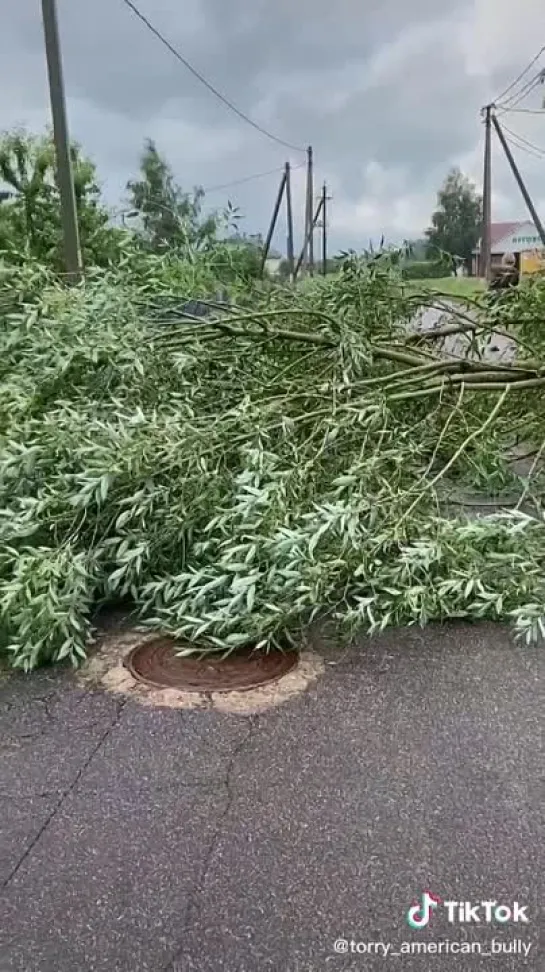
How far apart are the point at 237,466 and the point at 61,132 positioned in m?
4.71

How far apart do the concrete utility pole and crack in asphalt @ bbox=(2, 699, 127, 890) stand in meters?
4.33

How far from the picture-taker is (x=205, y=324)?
3.94 metres

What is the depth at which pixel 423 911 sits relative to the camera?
5.57ft

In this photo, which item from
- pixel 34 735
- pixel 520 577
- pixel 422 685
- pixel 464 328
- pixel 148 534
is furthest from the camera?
pixel 464 328

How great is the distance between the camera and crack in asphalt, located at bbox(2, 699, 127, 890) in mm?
1885

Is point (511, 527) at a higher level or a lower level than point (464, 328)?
lower

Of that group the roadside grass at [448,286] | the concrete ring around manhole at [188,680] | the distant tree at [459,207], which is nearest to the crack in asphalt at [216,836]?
the concrete ring around manhole at [188,680]

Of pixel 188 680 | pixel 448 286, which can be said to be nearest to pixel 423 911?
pixel 188 680

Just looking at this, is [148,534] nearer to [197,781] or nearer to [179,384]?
[179,384]

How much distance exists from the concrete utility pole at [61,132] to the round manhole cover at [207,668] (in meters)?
3.90

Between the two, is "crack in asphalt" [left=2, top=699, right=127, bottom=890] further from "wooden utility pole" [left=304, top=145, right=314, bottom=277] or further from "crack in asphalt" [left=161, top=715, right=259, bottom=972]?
"wooden utility pole" [left=304, top=145, right=314, bottom=277]

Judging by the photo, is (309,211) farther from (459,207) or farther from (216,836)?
(216,836)

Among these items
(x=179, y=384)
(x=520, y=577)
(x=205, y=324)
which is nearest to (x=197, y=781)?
(x=520, y=577)

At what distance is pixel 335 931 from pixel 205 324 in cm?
292
